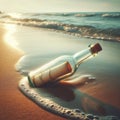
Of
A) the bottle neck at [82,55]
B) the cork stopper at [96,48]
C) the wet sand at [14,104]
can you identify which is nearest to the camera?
the wet sand at [14,104]

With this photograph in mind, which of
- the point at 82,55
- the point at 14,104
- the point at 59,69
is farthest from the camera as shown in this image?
the point at 82,55

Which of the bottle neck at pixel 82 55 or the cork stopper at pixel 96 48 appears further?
the bottle neck at pixel 82 55

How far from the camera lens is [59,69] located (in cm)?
299

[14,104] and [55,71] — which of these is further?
[55,71]

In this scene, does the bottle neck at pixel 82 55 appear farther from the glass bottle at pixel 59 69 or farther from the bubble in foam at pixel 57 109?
the bubble in foam at pixel 57 109

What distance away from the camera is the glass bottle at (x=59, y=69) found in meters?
2.96

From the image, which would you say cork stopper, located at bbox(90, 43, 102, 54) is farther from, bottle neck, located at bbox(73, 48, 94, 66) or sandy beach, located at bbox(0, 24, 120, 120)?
sandy beach, located at bbox(0, 24, 120, 120)

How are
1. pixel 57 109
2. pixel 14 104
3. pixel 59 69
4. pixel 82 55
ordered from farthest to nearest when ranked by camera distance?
pixel 82 55 < pixel 59 69 < pixel 14 104 < pixel 57 109

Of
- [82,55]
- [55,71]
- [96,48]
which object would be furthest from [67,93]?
[96,48]

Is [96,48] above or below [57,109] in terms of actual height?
above

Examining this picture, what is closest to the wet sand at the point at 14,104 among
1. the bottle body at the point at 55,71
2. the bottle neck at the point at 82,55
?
the bottle body at the point at 55,71

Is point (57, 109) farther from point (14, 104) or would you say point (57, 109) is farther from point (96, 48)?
point (96, 48)

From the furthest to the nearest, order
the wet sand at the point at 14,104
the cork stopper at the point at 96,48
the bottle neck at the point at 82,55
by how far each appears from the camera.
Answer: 1. the bottle neck at the point at 82,55
2. the cork stopper at the point at 96,48
3. the wet sand at the point at 14,104

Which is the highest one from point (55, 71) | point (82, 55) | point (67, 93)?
point (82, 55)
